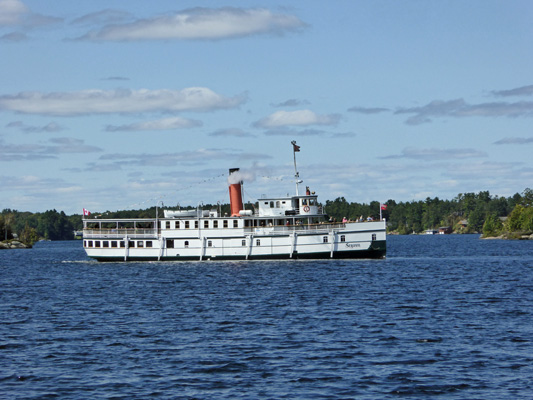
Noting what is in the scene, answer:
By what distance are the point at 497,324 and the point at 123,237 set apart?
59.6 m

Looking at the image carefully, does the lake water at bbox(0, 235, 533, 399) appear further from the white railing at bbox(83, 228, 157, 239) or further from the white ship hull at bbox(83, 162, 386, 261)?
the white railing at bbox(83, 228, 157, 239)

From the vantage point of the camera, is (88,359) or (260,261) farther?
(260,261)

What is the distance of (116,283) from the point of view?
227 feet

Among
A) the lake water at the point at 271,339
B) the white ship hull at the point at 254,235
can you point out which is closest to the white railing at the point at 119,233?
the white ship hull at the point at 254,235

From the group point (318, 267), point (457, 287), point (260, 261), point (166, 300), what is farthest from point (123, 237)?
point (457, 287)

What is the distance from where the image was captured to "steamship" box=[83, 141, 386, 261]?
83.1 meters

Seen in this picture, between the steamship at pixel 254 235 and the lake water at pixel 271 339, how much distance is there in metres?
15.2

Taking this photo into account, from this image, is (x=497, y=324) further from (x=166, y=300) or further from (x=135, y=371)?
(x=166, y=300)

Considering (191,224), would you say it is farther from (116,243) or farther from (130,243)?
(116,243)

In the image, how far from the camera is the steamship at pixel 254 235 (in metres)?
83.1

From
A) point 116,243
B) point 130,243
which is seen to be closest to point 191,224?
point 130,243

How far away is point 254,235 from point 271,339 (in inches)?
1914

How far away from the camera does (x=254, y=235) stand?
278 ft

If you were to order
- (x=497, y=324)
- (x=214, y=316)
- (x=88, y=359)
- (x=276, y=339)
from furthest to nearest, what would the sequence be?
(x=214, y=316) < (x=497, y=324) < (x=276, y=339) < (x=88, y=359)
